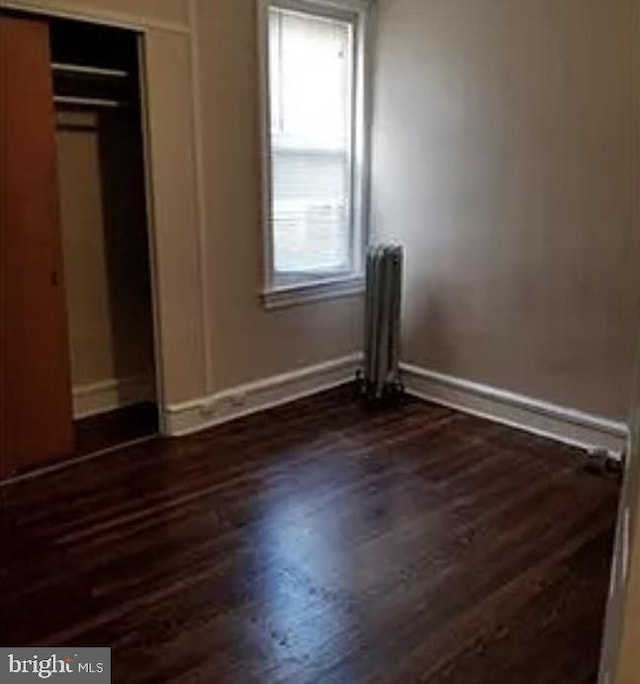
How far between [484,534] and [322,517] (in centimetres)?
63

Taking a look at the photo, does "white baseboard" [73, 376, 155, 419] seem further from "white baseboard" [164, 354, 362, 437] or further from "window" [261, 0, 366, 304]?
"window" [261, 0, 366, 304]

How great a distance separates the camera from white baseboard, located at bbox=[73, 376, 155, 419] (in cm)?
399

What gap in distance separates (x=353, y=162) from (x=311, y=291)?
0.79 meters

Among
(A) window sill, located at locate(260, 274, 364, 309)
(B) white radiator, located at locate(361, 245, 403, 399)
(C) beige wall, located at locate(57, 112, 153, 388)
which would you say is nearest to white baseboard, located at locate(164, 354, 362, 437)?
(B) white radiator, located at locate(361, 245, 403, 399)

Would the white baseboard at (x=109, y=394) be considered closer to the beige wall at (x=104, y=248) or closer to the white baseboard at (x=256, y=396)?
the beige wall at (x=104, y=248)

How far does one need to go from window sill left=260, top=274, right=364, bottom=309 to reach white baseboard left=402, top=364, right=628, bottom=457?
0.57 m

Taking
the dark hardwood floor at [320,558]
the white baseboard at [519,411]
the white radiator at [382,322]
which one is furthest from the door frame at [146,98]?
the white baseboard at [519,411]

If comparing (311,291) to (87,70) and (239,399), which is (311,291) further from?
(87,70)

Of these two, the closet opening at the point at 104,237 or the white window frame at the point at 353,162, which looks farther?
the white window frame at the point at 353,162

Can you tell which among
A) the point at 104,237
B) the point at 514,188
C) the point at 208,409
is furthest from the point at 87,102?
the point at 514,188

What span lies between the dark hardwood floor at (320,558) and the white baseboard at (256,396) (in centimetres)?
14

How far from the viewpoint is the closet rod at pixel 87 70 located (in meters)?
3.39

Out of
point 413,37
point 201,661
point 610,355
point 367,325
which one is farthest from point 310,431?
point 413,37

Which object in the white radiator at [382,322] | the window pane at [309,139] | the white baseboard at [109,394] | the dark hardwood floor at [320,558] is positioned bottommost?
the dark hardwood floor at [320,558]
